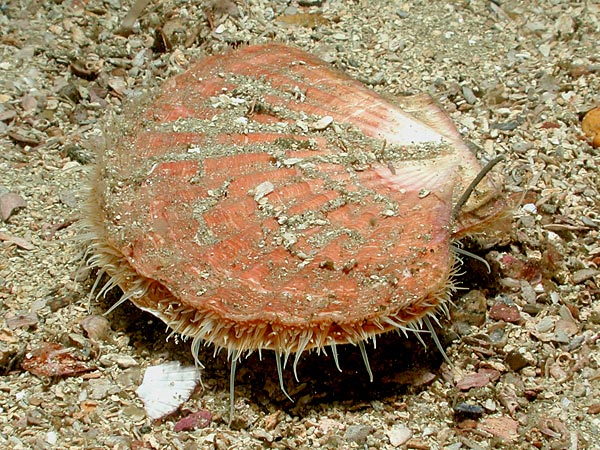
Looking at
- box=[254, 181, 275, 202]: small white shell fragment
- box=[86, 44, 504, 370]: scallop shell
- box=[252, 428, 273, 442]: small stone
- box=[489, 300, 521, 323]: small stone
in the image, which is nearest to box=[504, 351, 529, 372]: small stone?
box=[489, 300, 521, 323]: small stone

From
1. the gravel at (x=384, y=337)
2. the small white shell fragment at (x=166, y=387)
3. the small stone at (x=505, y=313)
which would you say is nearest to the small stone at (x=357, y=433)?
the gravel at (x=384, y=337)

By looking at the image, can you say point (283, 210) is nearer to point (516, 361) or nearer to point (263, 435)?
point (263, 435)

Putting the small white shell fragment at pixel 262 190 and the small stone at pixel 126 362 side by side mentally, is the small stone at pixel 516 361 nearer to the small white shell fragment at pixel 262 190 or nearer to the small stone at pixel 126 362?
the small white shell fragment at pixel 262 190

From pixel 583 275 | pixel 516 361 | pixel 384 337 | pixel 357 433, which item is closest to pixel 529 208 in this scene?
pixel 583 275

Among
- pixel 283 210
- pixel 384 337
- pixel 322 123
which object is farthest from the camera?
pixel 322 123

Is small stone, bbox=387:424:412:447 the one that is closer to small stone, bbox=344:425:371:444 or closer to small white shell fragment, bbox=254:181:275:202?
small stone, bbox=344:425:371:444
